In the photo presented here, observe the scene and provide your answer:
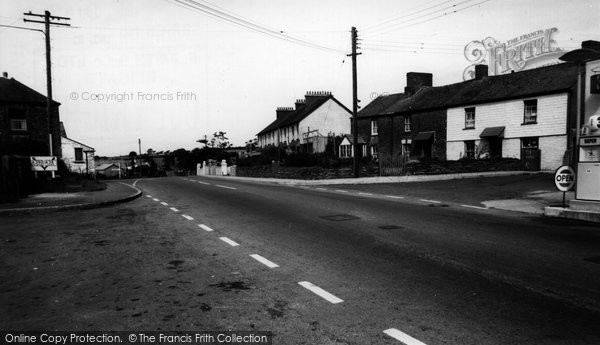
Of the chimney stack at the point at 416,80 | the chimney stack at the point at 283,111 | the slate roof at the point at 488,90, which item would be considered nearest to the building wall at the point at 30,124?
the chimney stack at the point at 283,111

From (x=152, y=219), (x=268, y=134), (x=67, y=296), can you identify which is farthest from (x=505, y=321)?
(x=268, y=134)

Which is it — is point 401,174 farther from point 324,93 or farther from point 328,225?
point 324,93

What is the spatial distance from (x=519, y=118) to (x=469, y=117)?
442cm

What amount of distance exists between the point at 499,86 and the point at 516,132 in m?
4.81

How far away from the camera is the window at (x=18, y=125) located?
1539 inches

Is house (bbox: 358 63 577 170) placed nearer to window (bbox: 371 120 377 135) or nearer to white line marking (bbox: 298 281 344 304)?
window (bbox: 371 120 377 135)

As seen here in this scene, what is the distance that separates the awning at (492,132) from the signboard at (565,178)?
2129cm

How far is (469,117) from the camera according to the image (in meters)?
33.1

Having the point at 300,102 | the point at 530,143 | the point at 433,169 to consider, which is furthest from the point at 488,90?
the point at 300,102

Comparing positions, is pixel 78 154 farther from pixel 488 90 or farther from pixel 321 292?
pixel 321 292

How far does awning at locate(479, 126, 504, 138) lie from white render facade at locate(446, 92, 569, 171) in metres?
0.29

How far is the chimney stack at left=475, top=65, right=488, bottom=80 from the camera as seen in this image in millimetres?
35406

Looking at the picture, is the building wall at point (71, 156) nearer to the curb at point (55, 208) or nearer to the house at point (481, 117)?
the house at point (481, 117)

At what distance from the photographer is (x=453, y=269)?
17.7 ft
